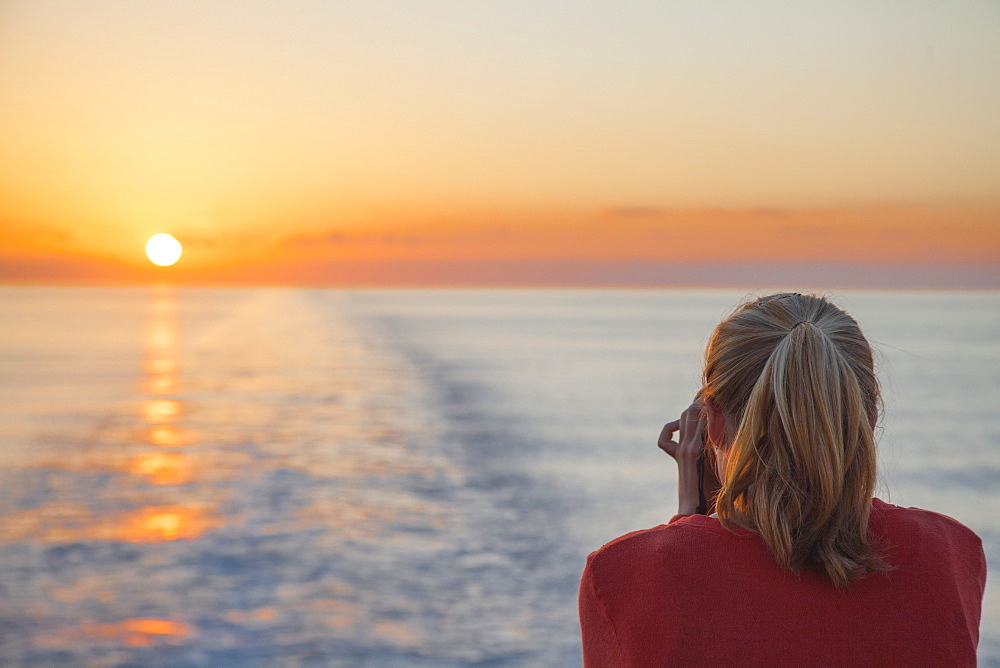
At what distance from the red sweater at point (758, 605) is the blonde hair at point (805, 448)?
4cm

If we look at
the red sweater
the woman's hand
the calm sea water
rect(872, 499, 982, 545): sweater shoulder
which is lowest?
the calm sea water

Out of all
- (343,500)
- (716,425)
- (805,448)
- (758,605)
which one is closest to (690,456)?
(716,425)

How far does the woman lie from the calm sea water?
0.72 m

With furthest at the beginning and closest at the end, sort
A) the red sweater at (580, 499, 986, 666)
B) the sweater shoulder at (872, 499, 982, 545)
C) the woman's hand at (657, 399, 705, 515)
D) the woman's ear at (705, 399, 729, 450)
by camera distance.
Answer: the woman's hand at (657, 399, 705, 515), the woman's ear at (705, 399, 729, 450), the sweater shoulder at (872, 499, 982, 545), the red sweater at (580, 499, 986, 666)

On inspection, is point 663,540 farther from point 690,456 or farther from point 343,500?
point 343,500

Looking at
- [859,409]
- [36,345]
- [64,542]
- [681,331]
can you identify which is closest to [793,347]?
[859,409]

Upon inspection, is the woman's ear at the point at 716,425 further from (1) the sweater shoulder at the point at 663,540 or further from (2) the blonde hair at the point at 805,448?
(1) the sweater shoulder at the point at 663,540

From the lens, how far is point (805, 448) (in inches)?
54.5

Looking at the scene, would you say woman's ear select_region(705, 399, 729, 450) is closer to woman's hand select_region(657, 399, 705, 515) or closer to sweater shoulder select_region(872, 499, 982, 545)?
woman's hand select_region(657, 399, 705, 515)

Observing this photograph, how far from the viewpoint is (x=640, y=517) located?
8.20 metres

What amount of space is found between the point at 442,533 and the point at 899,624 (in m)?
6.01

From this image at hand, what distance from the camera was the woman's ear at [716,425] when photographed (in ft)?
5.11

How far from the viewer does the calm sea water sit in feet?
16.5

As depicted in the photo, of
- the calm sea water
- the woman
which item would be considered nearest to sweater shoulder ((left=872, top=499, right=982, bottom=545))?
the woman
